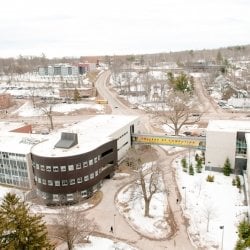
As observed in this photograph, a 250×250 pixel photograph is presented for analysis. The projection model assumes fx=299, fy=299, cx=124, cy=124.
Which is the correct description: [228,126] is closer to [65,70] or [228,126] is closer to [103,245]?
[103,245]

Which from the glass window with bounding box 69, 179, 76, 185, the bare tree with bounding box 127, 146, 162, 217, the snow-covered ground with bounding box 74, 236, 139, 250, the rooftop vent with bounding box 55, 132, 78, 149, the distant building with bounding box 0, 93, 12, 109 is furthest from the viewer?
the distant building with bounding box 0, 93, 12, 109

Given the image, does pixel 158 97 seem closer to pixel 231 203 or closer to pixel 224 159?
pixel 224 159

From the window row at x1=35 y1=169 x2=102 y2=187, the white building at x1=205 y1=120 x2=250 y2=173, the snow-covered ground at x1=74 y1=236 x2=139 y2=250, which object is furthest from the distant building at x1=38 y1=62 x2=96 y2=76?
the snow-covered ground at x1=74 y1=236 x2=139 y2=250

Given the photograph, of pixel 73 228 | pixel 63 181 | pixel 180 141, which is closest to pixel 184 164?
pixel 180 141

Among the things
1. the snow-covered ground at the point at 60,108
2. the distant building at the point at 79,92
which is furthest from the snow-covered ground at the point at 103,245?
the distant building at the point at 79,92

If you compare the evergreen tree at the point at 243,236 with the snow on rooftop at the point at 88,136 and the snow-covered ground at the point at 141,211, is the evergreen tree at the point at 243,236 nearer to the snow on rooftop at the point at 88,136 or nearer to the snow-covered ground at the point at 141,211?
the snow-covered ground at the point at 141,211

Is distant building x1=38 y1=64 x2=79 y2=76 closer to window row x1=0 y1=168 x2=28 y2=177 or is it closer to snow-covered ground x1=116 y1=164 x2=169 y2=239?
window row x1=0 y1=168 x2=28 y2=177
